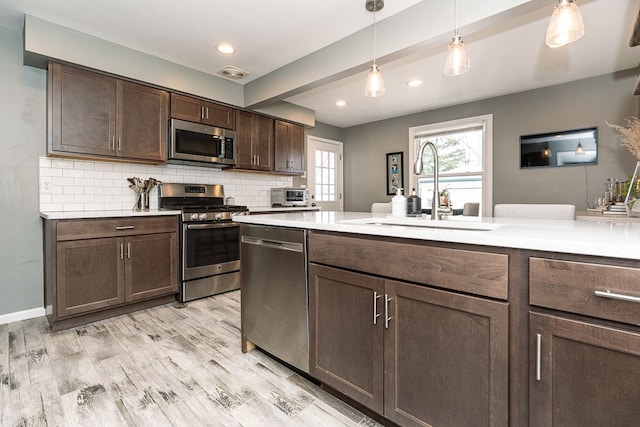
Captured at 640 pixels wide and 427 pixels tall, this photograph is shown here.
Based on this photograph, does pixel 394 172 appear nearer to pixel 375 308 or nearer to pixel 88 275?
pixel 375 308

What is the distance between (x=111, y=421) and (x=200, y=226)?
1997 millimetres

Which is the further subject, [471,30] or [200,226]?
[200,226]

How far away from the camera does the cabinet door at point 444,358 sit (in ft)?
3.32

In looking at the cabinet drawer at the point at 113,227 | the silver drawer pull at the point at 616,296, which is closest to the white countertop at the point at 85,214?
the cabinet drawer at the point at 113,227

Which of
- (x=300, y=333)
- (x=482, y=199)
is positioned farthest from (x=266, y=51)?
(x=482, y=199)

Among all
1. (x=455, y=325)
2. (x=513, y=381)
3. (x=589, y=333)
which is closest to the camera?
(x=589, y=333)

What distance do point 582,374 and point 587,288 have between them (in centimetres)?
25

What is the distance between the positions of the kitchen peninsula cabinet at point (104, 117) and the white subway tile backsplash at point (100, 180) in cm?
29

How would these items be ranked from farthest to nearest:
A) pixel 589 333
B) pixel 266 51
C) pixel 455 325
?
1. pixel 266 51
2. pixel 455 325
3. pixel 589 333

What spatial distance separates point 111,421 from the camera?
1443 millimetres

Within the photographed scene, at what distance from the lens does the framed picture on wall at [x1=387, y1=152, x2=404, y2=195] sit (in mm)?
5238

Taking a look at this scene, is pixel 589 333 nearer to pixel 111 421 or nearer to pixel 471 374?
pixel 471 374

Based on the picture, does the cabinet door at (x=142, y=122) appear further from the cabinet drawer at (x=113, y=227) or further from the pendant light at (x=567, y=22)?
the pendant light at (x=567, y=22)

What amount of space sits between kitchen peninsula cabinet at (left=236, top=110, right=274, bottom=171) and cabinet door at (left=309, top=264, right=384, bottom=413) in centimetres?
275
